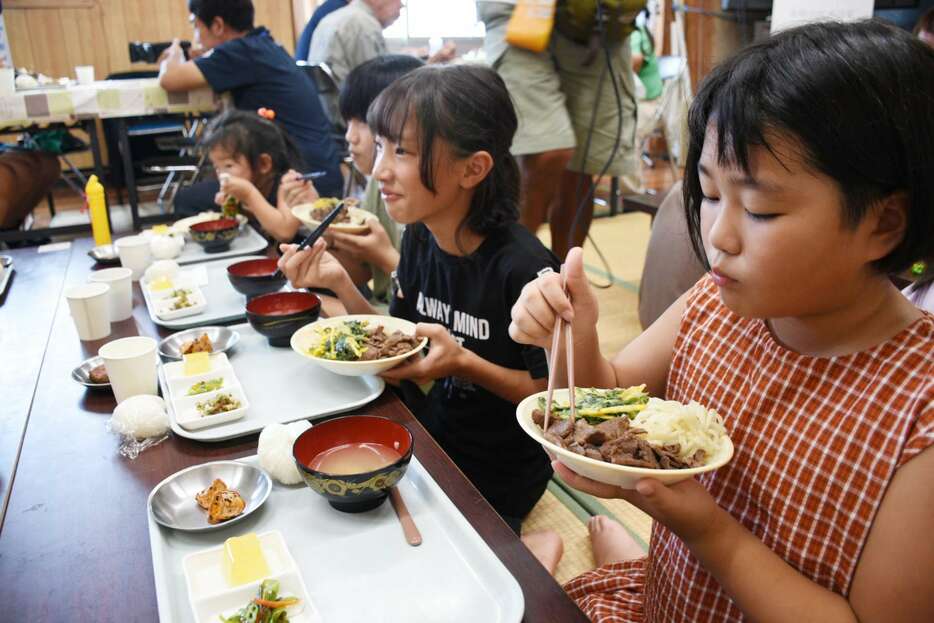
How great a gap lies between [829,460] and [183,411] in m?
0.99

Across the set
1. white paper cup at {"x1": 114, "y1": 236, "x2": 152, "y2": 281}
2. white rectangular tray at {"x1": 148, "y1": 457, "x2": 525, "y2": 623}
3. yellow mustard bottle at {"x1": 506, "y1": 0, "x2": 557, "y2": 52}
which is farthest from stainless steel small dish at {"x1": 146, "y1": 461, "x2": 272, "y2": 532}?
yellow mustard bottle at {"x1": 506, "y1": 0, "x2": 557, "y2": 52}

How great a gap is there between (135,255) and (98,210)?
0.24 metres

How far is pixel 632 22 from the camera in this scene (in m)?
3.31

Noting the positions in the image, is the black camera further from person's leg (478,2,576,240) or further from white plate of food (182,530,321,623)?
white plate of food (182,530,321,623)

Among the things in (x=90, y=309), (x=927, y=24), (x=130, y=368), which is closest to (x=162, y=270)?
(x=90, y=309)

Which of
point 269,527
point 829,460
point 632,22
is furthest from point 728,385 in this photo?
point 632,22

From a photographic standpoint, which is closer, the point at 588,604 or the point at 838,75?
the point at 838,75

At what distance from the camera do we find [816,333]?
976 mm

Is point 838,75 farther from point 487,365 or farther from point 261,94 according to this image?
point 261,94

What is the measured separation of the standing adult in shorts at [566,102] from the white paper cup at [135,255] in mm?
1727

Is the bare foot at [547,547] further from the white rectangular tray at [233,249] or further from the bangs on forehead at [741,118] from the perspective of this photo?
the white rectangular tray at [233,249]

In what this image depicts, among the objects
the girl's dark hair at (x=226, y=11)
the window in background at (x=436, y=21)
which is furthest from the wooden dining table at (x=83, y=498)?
Result: the window in background at (x=436, y=21)

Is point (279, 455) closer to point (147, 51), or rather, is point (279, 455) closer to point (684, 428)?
point (684, 428)

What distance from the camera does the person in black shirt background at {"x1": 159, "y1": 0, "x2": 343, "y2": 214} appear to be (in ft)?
13.0
